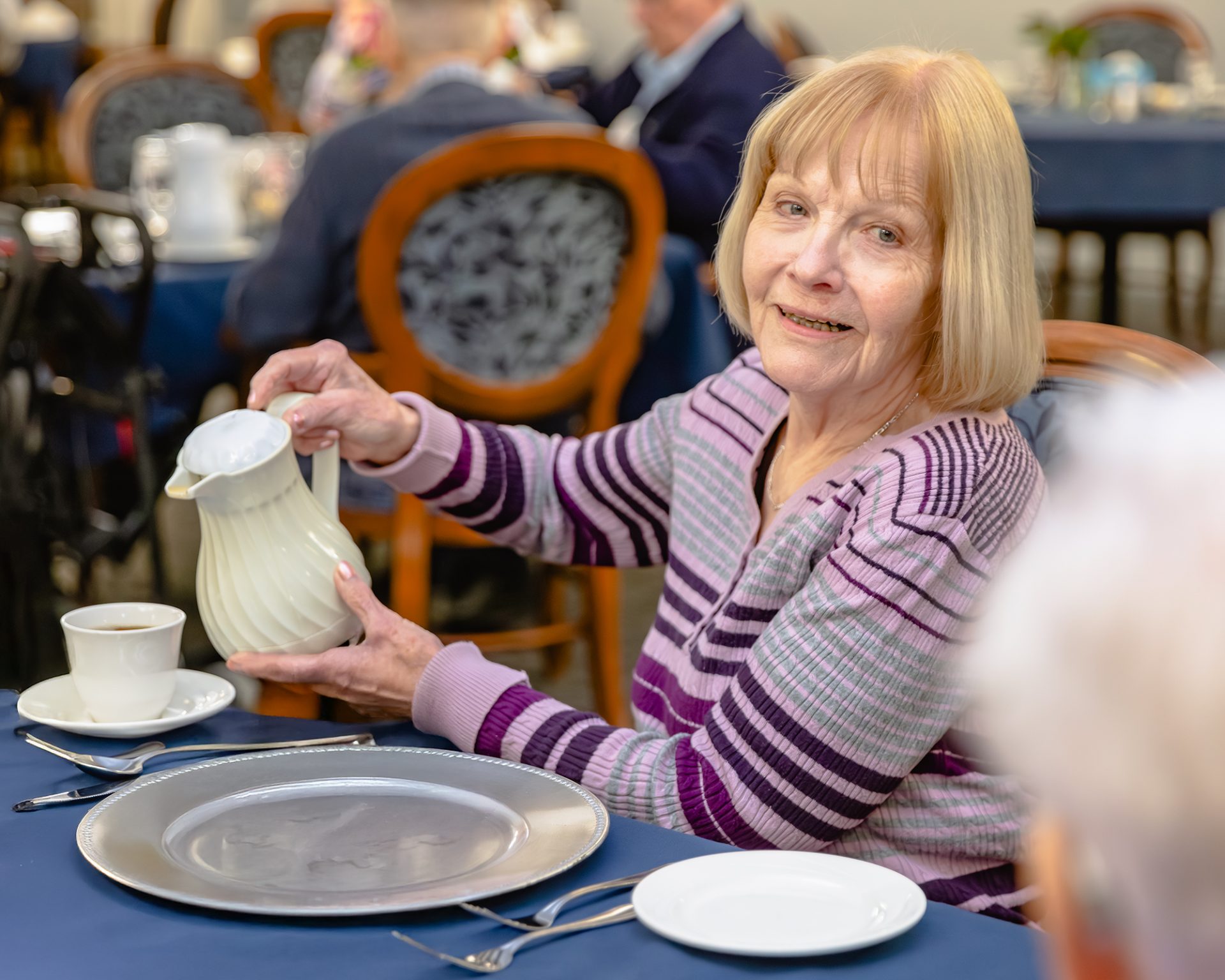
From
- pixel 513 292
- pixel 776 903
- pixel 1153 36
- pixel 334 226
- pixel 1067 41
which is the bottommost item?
pixel 776 903

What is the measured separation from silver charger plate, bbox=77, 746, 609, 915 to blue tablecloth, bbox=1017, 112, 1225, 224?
3.98 m

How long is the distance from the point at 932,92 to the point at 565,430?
155 centimetres

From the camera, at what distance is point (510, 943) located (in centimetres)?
72

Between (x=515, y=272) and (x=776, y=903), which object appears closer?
(x=776, y=903)

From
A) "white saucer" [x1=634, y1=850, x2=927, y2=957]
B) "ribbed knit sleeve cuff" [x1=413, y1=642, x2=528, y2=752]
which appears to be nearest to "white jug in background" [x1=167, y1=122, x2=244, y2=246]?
"ribbed knit sleeve cuff" [x1=413, y1=642, x2=528, y2=752]

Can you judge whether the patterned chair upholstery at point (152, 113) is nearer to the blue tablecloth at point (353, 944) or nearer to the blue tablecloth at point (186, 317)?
the blue tablecloth at point (186, 317)

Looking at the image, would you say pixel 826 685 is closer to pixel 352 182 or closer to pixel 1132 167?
pixel 352 182

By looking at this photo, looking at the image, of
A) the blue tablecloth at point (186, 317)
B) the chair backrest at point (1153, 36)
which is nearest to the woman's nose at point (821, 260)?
the blue tablecloth at point (186, 317)

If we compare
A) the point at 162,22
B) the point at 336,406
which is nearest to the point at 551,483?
the point at 336,406

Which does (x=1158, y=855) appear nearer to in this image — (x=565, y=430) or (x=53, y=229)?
(x=565, y=430)

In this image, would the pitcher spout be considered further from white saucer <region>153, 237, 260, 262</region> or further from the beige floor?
white saucer <region>153, 237, 260, 262</region>

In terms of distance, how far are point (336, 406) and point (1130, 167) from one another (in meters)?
3.84

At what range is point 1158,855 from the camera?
365 millimetres

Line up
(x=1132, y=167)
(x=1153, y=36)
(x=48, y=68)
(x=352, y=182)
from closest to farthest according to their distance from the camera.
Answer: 1. (x=352, y=182)
2. (x=1132, y=167)
3. (x=1153, y=36)
4. (x=48, y=68)
